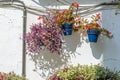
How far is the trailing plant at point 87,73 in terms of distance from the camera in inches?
269

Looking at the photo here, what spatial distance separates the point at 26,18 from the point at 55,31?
916mm

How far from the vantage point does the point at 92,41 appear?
285 inches

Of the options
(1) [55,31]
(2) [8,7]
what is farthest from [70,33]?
(2) [8,7]

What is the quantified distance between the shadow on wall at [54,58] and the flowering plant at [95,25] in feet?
1.12

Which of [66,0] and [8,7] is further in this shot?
[8,7]

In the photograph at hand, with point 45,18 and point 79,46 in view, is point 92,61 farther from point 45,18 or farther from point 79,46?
point 45,18

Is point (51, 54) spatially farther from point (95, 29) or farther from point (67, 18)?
point (95, 29)

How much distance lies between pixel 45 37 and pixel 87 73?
4.05ft

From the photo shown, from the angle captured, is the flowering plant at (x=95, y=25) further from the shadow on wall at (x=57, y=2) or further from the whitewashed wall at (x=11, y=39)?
the whitewashed wall at (x=11, y=39)

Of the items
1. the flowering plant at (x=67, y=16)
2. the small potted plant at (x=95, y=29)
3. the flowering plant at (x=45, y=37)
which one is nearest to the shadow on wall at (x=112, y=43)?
the small potted plant at (x=95, y=29)

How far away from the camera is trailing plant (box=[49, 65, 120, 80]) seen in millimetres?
6840

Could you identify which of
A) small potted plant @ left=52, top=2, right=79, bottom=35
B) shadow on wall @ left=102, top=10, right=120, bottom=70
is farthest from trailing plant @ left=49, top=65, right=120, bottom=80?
small potted plant @ left=52, top=2, right=79, bottom=35

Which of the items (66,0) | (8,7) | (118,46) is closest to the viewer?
(118,46)

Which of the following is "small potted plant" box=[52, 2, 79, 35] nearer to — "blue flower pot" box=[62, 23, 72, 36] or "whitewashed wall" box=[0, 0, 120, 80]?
"blue flower pot" box=[62, 23, 72, 36]
